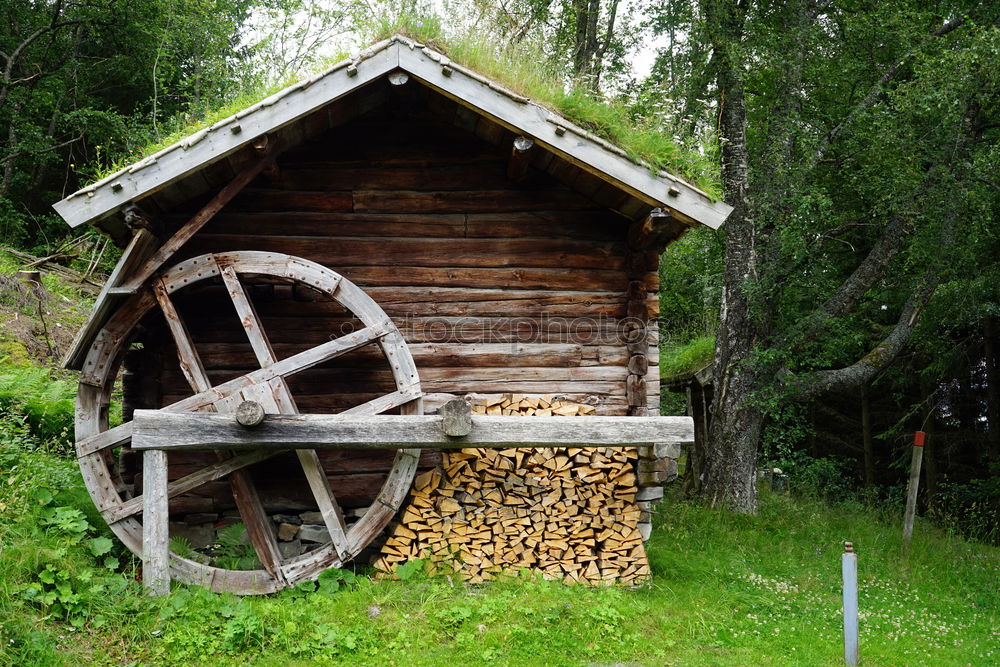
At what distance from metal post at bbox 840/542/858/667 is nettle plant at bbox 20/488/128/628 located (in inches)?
203

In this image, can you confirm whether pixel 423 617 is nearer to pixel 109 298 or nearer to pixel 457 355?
pixel 457 355

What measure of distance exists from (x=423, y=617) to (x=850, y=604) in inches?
122

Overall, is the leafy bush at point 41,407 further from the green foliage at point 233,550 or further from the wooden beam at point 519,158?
the wooden beam at point 519,158

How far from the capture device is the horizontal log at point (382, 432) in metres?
5.18

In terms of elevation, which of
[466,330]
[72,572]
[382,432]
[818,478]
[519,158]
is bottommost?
[818,478]

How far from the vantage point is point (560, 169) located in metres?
6.34

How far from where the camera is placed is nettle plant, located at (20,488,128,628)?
4.87 meters

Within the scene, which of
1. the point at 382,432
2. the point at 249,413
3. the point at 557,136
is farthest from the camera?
the point at 557,136

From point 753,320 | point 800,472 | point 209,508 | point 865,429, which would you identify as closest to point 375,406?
point 209,508

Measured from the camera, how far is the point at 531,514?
20.2 ft

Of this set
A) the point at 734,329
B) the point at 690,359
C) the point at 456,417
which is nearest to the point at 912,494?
the point at 734,329

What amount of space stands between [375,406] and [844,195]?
28.1 feet

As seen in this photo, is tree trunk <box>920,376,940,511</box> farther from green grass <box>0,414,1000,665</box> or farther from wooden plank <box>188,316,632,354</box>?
wooden plank <box>188,316,632,354</box>

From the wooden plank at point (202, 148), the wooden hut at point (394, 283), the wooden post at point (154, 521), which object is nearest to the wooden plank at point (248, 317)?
the wooden hut at point (394, 283)
